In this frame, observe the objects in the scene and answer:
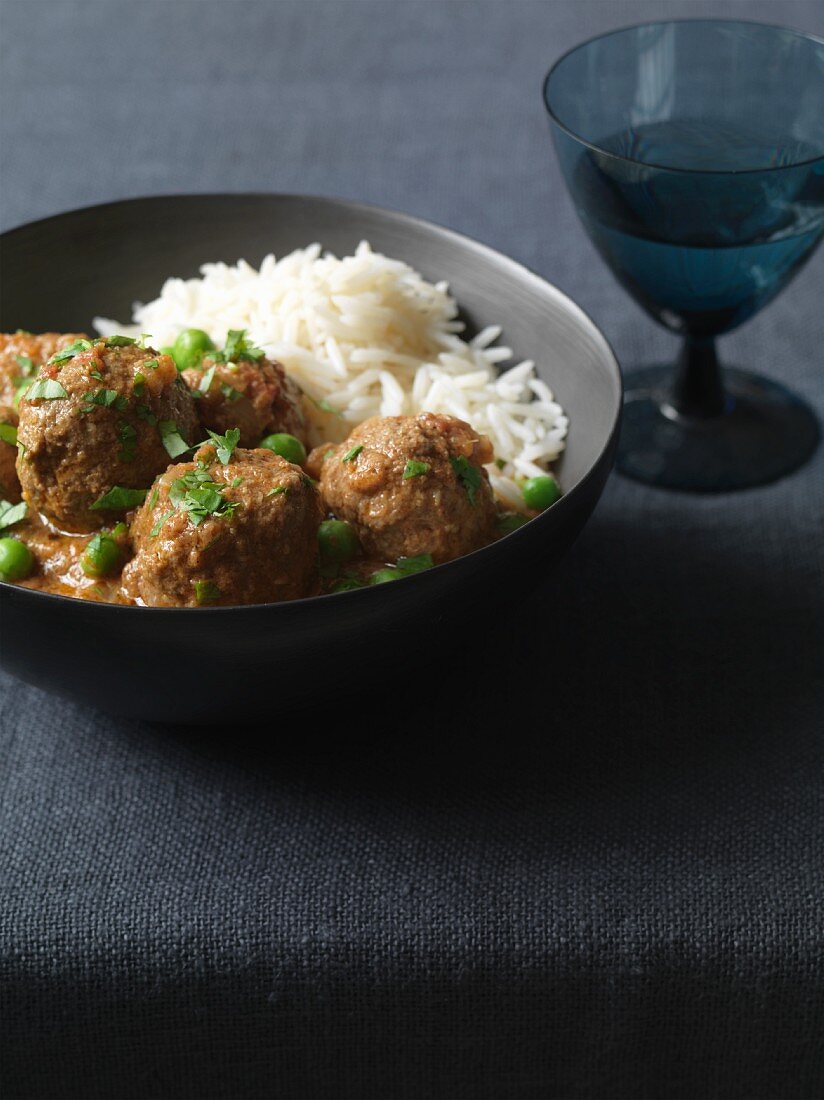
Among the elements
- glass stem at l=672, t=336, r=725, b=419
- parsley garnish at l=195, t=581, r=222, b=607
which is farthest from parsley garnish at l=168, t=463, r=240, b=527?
glass stem at l=672, t=336, r=725, b=419

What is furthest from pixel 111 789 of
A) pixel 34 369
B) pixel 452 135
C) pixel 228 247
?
pixel 452 135

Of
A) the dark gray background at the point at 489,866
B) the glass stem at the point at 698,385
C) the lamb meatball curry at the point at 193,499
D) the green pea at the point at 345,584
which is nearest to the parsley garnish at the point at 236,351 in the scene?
the lamb meatball curry at the point at 193,499

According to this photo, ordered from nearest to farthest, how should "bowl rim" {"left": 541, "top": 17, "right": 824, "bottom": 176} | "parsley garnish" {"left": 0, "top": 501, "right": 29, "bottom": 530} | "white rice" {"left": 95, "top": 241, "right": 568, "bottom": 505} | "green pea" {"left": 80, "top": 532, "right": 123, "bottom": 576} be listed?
"green pea" {"left": 80, "top": 532, "right": 123, "bottom": 576}
"parsley garnish" {"left": 0, "top": 501, "right": 29, "bottom": 530}
"bowl rim" {"left": 541, "top": 17, "right": 824, "bottom": 176}
"white rice" {"left": 95, "top": 241, "right": 568, "bottom": 505}

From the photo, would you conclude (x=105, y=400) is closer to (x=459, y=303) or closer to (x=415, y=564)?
(x=415, y=564)

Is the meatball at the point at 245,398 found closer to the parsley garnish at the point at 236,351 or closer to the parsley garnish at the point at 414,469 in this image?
the parsley garnish at the point at 236,351

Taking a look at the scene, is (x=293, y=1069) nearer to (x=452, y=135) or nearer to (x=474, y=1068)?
(x=474, y=1068)

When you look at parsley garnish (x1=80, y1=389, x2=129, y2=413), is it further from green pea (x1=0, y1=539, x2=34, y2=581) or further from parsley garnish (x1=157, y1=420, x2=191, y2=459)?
green pea (x1=0, y1=539, x2=34, y2=581)
